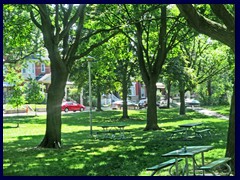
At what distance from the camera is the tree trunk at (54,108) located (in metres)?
10.8

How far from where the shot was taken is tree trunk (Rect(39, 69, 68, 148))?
1082cm

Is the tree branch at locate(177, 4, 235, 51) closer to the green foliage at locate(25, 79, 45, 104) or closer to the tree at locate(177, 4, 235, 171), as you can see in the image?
the tree at locate(177, 4, 235, 171)

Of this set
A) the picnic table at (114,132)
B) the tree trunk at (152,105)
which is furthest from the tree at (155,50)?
the picnic table at (114,132)

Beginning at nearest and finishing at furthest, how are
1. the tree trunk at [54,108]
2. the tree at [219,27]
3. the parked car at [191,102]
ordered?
the tree at [219,27] → the tree trunk at [54,108] → the parked car at [191,102]

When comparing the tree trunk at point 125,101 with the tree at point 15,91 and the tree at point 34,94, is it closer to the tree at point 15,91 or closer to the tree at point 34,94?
the tree at point 34,94

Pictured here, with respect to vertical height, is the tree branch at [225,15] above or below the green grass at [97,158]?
above

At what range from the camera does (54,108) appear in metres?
10.8

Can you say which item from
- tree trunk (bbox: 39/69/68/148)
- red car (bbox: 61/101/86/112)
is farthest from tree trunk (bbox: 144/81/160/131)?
tree trunk (bbox: 39/69/68/148)

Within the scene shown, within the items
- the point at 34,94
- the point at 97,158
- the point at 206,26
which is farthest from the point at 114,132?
the point at 34,94

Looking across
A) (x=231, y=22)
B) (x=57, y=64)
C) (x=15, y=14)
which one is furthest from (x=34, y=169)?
(x=15, y=14)

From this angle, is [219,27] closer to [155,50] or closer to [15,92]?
[155,50]

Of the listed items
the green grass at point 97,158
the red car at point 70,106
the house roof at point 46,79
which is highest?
the house roof at point 46,79

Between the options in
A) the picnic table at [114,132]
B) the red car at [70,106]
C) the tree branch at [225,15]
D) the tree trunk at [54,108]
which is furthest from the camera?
the red car at [70,106]

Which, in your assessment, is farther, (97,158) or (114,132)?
(114,132)
